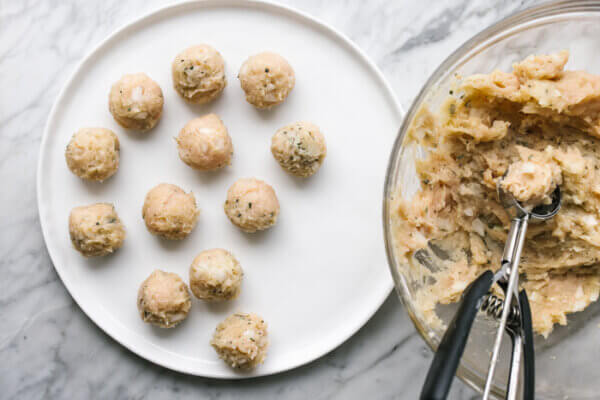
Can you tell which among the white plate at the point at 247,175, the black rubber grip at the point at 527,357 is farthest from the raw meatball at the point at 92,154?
the black rubber grip at the point at 527,357

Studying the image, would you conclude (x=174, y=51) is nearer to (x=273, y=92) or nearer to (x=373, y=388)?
(x=273, y=92)

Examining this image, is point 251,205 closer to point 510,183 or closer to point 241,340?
point 241,340

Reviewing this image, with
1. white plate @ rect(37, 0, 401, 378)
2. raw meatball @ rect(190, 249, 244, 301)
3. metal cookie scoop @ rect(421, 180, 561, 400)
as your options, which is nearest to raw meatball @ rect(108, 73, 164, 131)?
white plate @ rect(37, 0, 401, 378)

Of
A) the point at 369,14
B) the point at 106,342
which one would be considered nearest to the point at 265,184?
the point at 369,14

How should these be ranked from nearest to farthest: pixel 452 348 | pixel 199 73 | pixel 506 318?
pixel 452 348
pixel 506 318
pixel 199 73

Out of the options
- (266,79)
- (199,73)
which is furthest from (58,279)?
(266,79)

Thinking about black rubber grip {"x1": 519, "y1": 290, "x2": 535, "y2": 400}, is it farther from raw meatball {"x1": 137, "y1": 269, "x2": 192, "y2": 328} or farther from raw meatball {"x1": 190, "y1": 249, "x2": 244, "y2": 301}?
raw meatball {"x1": 137, "y1": 269, "x2": 192, "y2": 328}

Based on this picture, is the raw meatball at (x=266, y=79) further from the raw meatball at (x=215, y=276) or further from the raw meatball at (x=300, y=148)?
the raw meatball at (x=215, y=276)
